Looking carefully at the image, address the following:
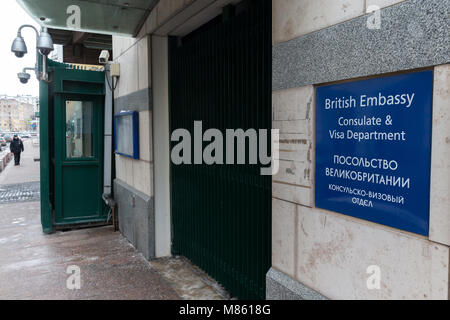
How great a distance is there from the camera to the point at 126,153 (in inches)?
249

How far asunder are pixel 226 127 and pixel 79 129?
15.3 ft

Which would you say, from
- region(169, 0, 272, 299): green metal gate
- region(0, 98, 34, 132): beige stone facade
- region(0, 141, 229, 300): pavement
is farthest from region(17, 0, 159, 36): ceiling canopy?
region(0, 98, 34, 132): beige stone facade

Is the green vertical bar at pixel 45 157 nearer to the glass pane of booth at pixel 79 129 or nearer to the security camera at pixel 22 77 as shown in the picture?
the glass pane of booth at pixel 79 129

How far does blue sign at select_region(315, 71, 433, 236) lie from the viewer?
5.83ft

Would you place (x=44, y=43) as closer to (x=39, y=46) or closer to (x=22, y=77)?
(x=39, y=46)

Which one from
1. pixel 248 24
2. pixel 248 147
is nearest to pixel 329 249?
pixel 248 147

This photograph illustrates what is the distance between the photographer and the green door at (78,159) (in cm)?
739

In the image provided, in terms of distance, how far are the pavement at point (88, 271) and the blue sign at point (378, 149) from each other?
8.33 feet

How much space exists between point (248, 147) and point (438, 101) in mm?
2164

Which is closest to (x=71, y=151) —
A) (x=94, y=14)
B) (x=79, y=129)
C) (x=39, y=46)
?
(x=79, y=129)

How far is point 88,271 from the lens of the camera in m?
5.00

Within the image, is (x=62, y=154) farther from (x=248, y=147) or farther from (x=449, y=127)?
(x=449, y=127)

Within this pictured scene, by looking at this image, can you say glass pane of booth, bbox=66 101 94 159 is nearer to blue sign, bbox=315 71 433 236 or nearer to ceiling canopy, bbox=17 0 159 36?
ceiling canopy, bbox=17 0 159 36

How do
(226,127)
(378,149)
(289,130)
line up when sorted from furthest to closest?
1. (226,127)
2. (289,130)
3. (378,149)
